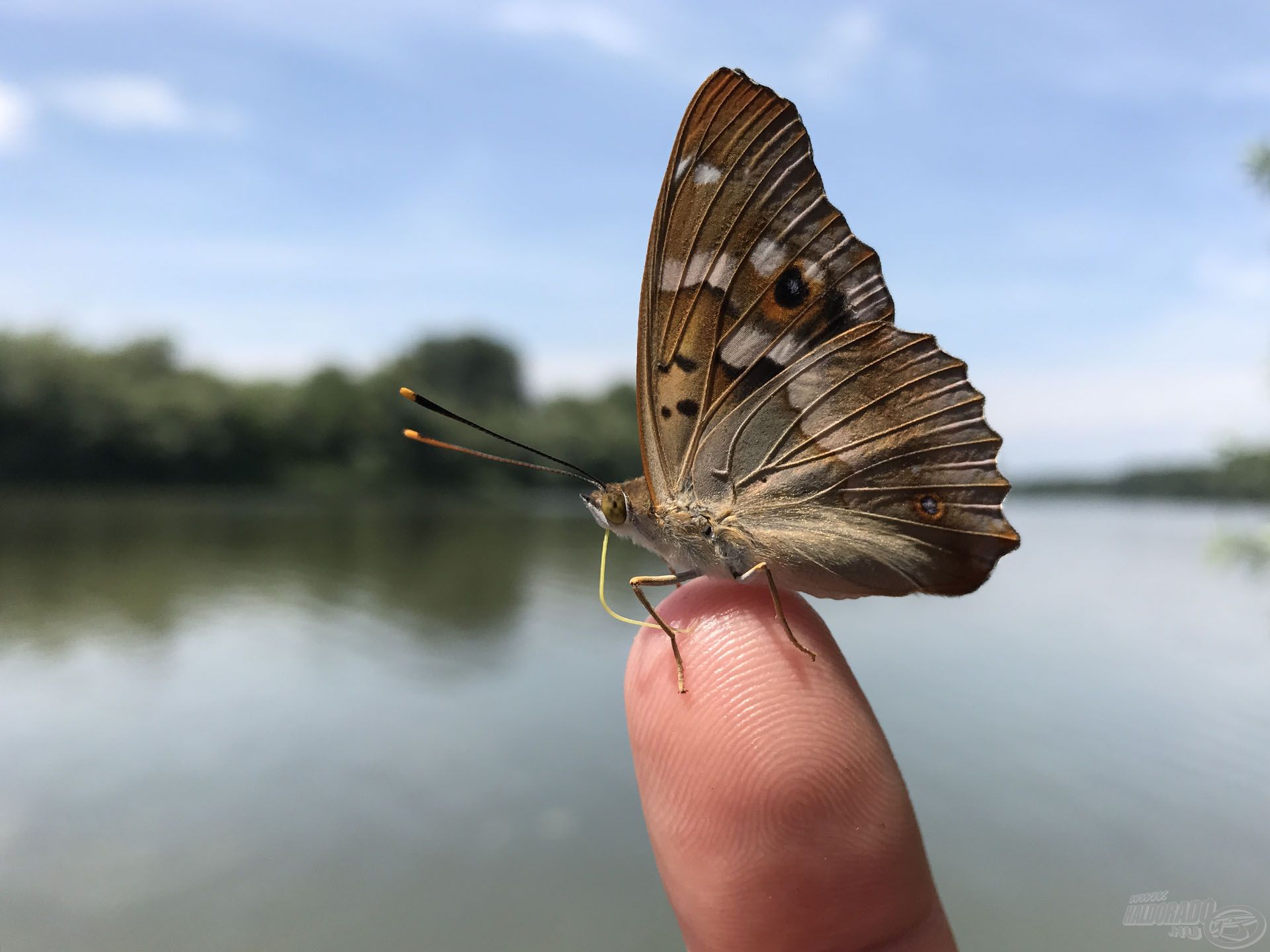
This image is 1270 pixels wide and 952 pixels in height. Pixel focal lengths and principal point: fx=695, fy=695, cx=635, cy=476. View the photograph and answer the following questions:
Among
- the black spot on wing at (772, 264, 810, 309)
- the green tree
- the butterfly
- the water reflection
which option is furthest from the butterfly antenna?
the green tree

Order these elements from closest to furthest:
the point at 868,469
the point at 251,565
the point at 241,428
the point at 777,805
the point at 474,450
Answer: the point at 777,805, the point at 474,450, the point at 868,469, the point at 251,565, the point at 241,428

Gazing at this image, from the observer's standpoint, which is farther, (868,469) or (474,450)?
(868,469)

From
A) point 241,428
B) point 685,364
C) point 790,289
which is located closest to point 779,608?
point 685,364

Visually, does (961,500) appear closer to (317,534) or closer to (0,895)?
(0,895)

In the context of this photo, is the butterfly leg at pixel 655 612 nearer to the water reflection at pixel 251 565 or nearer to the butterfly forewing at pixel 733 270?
the butterfly forewing at pixel 733 270

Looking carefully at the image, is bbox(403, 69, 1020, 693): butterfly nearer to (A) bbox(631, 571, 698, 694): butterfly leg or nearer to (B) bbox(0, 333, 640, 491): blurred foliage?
(A) bbox(631, 571, 698, 694): butterfly leg

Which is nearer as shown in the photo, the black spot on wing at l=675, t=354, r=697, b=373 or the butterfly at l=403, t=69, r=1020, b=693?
the butterfly at l=403, t=69, r=1020, b=693

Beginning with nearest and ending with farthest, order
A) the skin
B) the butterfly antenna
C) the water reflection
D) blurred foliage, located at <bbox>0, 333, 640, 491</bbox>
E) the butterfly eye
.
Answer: the skin → the butterfly antenna → the butterfly eye → the water reflection → blurred foliage, located at <bbox>0, 333, 640, 491</bbox>

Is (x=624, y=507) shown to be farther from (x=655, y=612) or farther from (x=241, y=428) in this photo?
(x=241, y=428)
